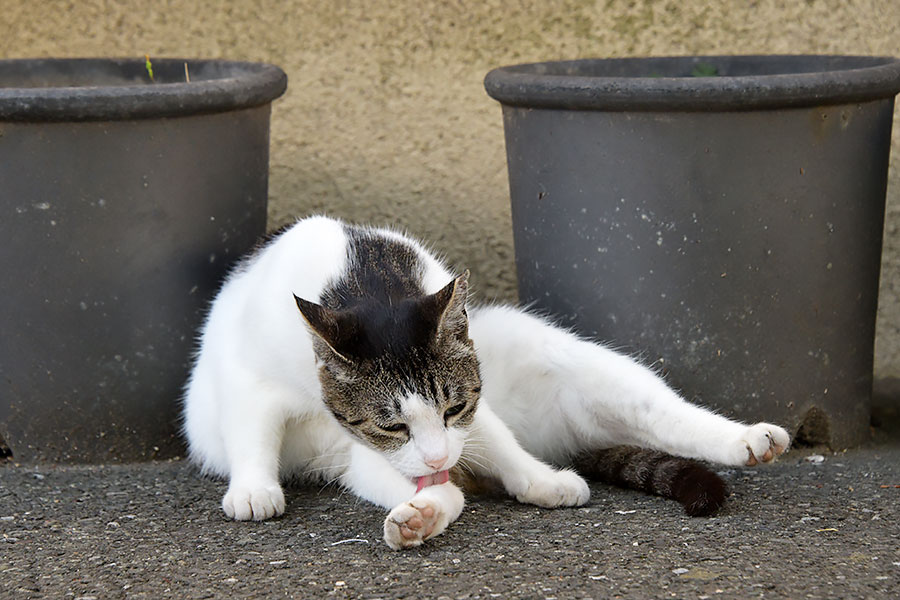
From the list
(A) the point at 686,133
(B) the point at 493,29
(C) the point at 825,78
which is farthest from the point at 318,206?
(C) the point at 825,78

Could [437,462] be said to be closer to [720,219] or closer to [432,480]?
[432,480]

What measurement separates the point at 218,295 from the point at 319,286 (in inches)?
25.4

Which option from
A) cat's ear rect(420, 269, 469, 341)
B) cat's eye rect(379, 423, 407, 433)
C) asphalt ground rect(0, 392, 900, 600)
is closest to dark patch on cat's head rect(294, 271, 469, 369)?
cat's ear rect(420, 269, 469, 341)

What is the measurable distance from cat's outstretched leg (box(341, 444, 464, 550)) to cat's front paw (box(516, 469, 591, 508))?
0.21 meters

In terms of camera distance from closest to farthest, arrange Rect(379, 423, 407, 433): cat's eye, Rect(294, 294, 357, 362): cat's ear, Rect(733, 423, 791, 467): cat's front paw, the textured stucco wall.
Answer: Rect(294, 294, 357, 362): cat's ear
Rect(379, 423, 407, 433): cat's eye
Rect(733, 423, 791, 467): cat's front paw
the textured stucco wall

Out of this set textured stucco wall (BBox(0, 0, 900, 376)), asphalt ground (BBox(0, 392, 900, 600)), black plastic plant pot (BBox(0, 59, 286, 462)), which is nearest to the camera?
asphalt ground (BBox(0, 392, 900, 600))

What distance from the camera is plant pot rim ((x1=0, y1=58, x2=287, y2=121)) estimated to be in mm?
2836

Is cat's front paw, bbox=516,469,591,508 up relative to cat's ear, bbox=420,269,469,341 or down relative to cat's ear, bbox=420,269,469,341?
down

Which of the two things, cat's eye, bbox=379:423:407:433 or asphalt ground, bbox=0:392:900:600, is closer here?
asphalt ground, bbox=0:392:900:600

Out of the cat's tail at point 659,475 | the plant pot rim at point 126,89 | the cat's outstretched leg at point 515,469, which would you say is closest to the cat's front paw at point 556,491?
the cat's outstretched leg at point 515,469

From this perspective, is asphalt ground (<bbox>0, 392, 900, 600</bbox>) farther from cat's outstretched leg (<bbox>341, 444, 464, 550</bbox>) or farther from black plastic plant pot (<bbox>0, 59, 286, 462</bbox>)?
black plastic plant pot (<bbox>0, 59, 286, 462</bbox>)

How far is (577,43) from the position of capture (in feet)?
12.8

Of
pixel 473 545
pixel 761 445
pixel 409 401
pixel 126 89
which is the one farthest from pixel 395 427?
pixel 126 89

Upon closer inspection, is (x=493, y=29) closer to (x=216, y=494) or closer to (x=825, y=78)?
(x=825, y=78)
